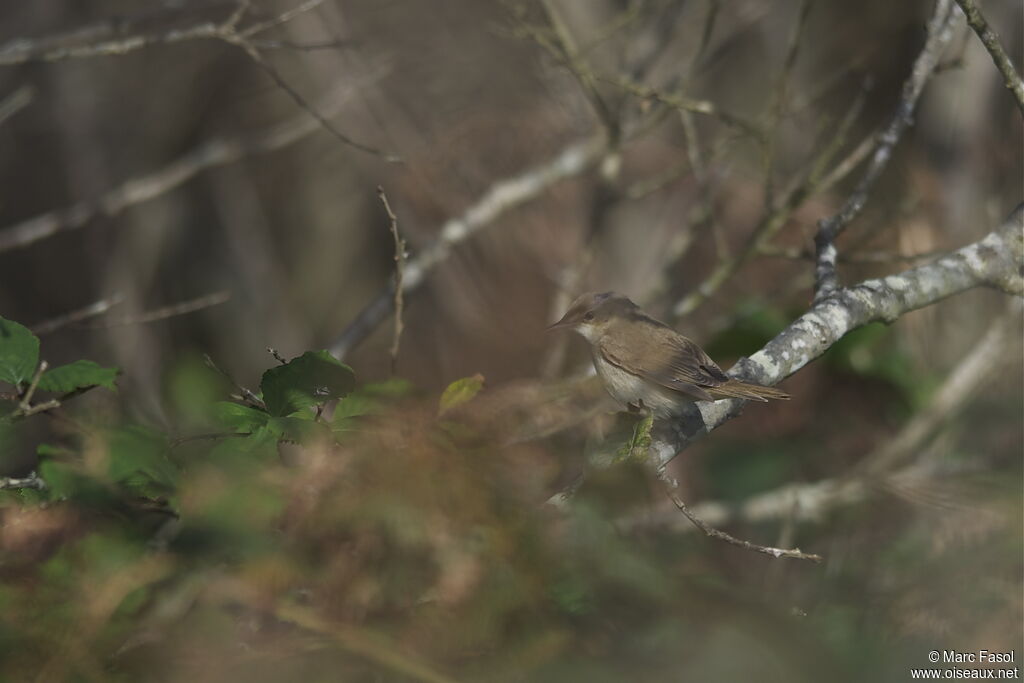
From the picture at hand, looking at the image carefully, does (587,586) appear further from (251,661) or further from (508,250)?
(508,250)

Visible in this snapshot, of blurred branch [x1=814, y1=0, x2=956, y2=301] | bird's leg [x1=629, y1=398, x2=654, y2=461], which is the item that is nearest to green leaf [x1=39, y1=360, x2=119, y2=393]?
bird's leg [x1=629, y1=398, x2=654, y2=461]

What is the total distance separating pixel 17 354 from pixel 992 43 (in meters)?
2.36

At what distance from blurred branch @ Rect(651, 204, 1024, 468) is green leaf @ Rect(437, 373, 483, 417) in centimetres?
57

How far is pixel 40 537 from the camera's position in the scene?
1.37 m

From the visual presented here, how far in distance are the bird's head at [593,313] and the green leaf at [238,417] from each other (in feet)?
4.95

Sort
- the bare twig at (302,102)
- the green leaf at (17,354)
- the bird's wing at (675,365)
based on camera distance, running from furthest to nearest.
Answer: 1. the bare twig at (302,102)
2. the bird's wing at (675,365)
3. the green leaf at (17,354)

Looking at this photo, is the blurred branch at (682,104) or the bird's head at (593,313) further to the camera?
the blurred branch at (682,104)

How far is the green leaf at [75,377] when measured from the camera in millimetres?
1685

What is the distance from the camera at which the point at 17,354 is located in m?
1.73

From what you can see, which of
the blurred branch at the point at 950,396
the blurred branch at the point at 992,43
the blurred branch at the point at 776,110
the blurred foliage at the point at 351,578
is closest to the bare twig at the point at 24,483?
the blurred foliage at the point at 351,578

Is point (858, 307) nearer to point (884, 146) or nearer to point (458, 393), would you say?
point (884, 146)

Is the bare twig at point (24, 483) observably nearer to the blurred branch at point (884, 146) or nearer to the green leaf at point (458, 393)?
the green leaf at point (458, 393)

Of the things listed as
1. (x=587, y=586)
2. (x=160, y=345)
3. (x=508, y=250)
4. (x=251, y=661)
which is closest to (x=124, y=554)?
(x=251, y=661)

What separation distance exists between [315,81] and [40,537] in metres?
7.74
